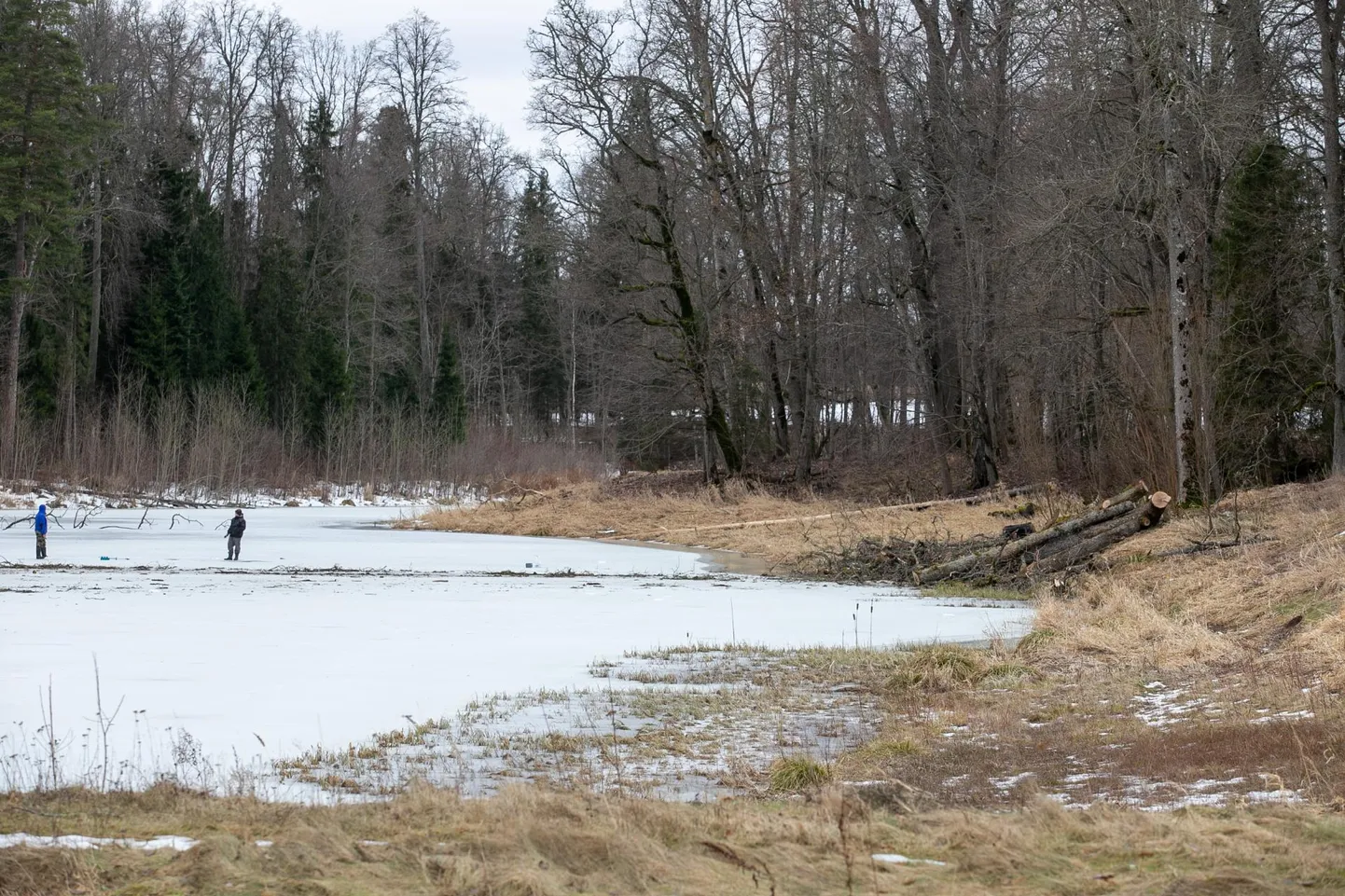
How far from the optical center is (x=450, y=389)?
204 feet

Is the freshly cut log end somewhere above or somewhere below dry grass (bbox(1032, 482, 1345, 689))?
above

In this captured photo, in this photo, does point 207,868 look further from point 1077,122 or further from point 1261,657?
point 1077,122

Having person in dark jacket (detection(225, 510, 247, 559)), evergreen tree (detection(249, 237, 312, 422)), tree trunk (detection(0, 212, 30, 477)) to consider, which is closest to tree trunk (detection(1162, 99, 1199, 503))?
person in dark jacket (detection(225, 510, 247, 559))

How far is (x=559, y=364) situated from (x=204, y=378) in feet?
86.0

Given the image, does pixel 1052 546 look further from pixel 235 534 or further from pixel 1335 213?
pixel 235 534

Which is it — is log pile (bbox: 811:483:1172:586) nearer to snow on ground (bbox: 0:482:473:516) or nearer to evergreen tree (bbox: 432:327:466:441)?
snow on ground (bbox: 0:482:473:516)

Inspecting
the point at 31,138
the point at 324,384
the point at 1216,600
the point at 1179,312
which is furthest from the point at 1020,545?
the point at 324,384

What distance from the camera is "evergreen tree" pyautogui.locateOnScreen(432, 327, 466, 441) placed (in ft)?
200

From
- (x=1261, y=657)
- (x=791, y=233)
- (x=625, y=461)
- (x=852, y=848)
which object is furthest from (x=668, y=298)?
(x=852, y=848)

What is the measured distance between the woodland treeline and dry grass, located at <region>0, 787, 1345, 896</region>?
50.6 ft

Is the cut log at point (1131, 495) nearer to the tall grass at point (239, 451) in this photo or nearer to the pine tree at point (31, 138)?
the tall grass at point (239, 451)

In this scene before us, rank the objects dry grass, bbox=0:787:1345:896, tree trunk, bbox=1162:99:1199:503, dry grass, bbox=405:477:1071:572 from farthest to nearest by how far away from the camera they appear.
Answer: dry grass, bbox=405:477:1071:572 → tree trunk, bbox=1162:99:1199:503 → dry grass, bbox=0:787:1345:896

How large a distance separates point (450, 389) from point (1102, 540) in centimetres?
4649

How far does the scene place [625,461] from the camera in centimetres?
5888
